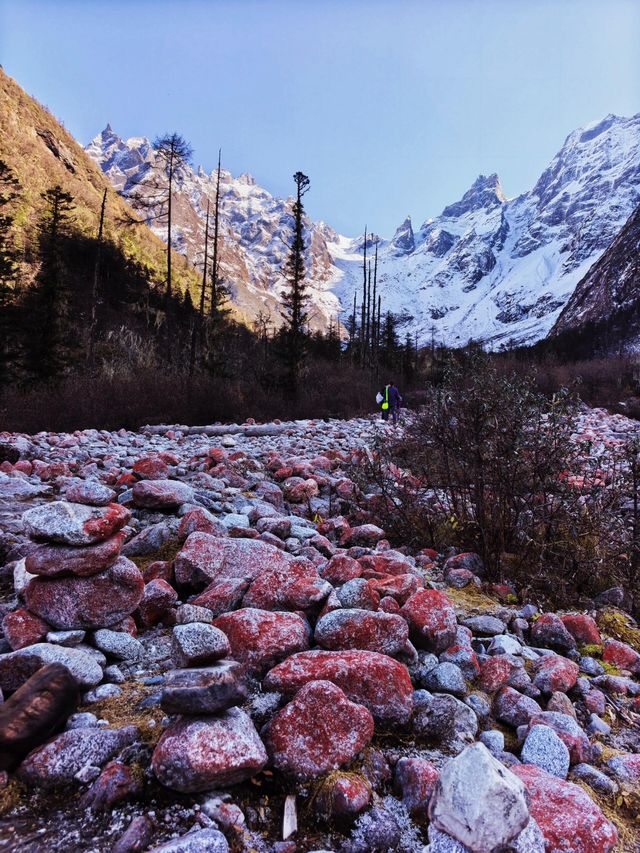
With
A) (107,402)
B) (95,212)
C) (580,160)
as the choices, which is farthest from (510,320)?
(107,402)

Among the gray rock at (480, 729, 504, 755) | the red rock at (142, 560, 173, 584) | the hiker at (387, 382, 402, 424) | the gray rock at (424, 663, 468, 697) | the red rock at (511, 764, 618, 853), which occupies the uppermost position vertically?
the hiker at (387, 382, 402, 424)

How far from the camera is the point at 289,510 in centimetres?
391

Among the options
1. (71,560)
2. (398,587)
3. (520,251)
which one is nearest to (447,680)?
(398,587)

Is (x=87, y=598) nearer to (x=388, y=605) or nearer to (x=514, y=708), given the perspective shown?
(x=388, y=605)

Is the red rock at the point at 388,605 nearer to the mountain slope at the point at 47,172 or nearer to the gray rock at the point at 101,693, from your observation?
the gray rock at the point at 101,693

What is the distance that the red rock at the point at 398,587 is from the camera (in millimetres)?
2020

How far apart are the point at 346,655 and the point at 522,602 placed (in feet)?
5.04

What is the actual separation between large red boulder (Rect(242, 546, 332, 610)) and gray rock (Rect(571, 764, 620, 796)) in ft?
3.11

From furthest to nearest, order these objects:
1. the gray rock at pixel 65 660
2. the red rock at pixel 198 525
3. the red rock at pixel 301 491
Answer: the red rock at pixel 301 491 < the red rock at pixel 198 525 < the gray rock at pixel 65 660

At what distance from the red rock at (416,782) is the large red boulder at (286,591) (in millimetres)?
730

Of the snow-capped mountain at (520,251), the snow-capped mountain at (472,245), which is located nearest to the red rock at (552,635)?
the snow-capped mountain at (472,245)

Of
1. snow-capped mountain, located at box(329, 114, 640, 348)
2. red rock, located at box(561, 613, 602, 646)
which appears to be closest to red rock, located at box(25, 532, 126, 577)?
red rock, located at box(561, 613, 602, 646)

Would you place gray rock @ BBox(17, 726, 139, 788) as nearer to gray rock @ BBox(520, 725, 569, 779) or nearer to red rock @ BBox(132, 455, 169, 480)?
gray rock @ BBox(520, 725, 569, 779)

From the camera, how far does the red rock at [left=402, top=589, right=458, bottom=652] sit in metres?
→ 1.76
